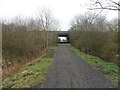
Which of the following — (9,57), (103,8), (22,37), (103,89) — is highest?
(103,8)

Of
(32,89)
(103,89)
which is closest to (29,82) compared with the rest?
(32,89)

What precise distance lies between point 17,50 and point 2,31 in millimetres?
2141

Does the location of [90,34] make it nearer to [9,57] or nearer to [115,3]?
[115,3]

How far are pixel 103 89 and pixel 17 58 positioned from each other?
8.04 meters

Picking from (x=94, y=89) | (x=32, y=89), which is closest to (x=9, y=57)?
(x=32, y=89)

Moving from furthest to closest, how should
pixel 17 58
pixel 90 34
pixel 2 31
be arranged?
pixel 90 34 < pixel 17 58 < pixel 2 31

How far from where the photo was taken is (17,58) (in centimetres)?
1002

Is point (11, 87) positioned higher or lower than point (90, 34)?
lower

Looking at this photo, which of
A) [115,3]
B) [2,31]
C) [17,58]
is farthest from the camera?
[17,58]

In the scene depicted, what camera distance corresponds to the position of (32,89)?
441cm

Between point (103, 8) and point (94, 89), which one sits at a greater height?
point (103, 8)

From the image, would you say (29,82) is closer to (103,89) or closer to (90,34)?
(103,89)

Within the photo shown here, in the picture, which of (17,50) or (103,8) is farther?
(17,50)

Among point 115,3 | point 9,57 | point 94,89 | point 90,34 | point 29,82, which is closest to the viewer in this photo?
point 94,89
